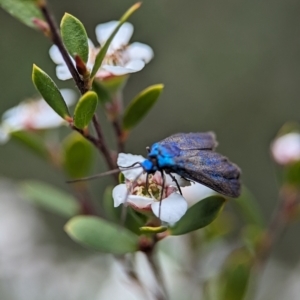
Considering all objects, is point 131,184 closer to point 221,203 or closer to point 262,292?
point 221,203

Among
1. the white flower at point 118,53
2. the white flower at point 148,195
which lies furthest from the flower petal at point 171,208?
the white flower at point 118,53

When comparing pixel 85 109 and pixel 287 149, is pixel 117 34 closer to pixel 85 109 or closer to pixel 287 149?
pixel 85 109

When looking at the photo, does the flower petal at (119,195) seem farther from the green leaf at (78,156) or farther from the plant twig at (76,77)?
the green leaf at (78,156)

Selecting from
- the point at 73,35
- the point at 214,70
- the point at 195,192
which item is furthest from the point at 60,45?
the point at 214,70

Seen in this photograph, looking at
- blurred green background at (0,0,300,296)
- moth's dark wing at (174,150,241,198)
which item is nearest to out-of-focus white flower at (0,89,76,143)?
moth's dark wing at (174,150,241,198)

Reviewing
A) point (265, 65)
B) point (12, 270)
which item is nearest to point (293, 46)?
point (265, 65)

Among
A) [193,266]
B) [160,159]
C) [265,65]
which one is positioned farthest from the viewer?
[265,65]

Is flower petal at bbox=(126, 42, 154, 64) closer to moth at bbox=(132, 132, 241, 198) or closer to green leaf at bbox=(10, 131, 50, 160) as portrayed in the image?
moth at bbox=(132, 132, 241, 198)
